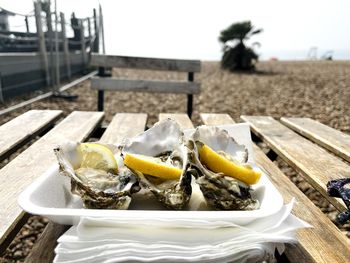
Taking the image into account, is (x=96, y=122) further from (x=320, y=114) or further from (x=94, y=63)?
(x=320, y=114)

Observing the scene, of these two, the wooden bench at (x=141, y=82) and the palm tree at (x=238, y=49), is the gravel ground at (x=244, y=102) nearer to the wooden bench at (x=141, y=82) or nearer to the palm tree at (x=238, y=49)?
the wooden bench at (x=141, y=82)

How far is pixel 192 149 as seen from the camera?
0.92 metres

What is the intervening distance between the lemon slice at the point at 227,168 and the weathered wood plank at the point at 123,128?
1.06m

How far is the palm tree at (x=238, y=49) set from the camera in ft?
50.0

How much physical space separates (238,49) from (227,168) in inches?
604

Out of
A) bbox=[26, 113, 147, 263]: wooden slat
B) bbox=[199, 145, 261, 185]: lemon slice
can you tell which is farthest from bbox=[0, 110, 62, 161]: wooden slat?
bbox=[199, 145, 261, 185]: lemon slice

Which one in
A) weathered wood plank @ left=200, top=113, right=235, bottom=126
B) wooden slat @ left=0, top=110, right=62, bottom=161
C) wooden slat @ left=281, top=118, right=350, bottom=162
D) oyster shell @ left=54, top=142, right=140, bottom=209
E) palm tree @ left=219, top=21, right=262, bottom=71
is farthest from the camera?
palm tree @ left=219, top=21, right=262, bottom=71

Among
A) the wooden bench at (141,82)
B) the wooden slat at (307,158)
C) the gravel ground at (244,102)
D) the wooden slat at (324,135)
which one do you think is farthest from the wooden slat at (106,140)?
the gravel ground at (244,102)

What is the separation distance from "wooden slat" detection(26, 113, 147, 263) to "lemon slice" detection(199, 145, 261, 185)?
0.41 meters

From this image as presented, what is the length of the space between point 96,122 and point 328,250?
1.81 metres

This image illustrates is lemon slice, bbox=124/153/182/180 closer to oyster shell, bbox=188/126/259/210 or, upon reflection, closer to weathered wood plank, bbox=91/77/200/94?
oyster shell, bbox=188/126/259/210

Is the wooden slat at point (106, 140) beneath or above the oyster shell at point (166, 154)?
beneath

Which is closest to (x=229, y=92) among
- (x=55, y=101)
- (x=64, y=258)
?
(x=55, y=101)

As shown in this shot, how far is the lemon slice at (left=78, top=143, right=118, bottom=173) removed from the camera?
969 mm
